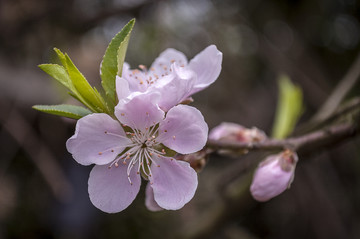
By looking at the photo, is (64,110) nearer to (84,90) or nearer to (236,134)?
(84,90)

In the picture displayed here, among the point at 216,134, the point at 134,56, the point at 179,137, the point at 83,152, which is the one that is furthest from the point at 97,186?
the point at 134,56

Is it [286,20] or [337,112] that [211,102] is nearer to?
[286,20]

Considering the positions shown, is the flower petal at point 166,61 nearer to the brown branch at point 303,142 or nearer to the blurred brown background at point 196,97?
the brown branch at point 303,142

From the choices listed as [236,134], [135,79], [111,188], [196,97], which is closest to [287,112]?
[236,134]

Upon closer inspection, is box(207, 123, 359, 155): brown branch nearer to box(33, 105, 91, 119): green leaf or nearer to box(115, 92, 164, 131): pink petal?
box(115, 92, 164, 131): pink petal

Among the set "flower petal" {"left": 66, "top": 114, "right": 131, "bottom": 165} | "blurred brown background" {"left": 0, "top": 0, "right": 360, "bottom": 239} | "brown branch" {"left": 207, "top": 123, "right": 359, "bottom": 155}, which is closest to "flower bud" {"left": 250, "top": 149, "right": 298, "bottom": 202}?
"brown branch" {"left": 207, "top": 123, "right": 359, "bottom": 155}

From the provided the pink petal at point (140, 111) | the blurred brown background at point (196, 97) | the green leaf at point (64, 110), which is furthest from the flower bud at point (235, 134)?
the blurred brown background at point (196, 97)
